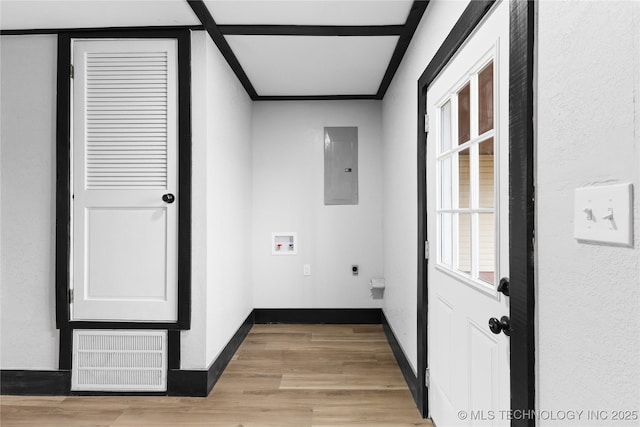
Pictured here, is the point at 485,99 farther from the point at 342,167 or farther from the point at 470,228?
the point at 342,167

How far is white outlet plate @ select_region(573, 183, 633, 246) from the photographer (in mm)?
689

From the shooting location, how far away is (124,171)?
7.65 feet

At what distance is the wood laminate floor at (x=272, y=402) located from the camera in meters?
2.04

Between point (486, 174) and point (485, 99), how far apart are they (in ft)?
0.92

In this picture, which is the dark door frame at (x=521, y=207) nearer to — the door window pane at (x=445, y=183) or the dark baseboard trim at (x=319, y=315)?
the door window pane at (x=445, y=183)

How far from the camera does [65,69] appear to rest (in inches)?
92.0

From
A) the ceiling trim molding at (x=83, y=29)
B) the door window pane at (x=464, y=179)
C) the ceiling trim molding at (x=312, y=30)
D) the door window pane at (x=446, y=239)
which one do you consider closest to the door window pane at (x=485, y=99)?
the door window pane at (x=464, y=179)

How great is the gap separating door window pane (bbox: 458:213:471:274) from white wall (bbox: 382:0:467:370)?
0.60 metres

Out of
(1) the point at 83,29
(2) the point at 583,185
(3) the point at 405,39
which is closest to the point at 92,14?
(1) the point at 83,29

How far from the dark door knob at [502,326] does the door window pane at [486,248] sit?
17cm

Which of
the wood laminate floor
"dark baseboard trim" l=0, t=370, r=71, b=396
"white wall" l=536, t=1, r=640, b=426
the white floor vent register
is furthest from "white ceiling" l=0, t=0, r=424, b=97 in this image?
the wood laminate floor

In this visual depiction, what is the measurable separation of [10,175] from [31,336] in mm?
1045

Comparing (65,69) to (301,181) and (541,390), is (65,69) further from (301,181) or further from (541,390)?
(541,390)

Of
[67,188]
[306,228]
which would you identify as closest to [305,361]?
[306,228]
